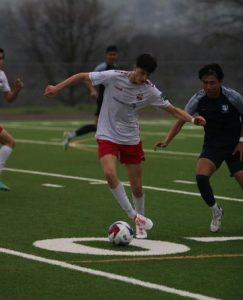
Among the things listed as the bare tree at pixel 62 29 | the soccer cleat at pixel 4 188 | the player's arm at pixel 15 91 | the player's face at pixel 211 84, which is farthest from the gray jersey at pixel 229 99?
the bare tree at pixel 62 29

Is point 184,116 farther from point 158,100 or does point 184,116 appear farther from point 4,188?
point 4,188

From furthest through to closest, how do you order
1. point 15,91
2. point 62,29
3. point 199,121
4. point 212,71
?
point 62,29
point 15,91
point 212,71
point 199,121

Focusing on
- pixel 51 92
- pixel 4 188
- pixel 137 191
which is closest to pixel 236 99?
pixel 137 191

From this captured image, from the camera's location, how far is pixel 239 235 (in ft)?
33.9

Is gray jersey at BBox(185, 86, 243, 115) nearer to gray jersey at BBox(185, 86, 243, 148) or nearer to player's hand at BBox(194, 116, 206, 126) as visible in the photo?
gray jersey at BBox(185, 86, 243, 148)

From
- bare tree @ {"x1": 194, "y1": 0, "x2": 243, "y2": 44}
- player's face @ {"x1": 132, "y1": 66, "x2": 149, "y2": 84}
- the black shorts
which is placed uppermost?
Result: bare tree @ {"x1": 194, "y1": 0, "x2": 243, "y2": 44}

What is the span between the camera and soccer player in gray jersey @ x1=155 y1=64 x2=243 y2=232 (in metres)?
10.5

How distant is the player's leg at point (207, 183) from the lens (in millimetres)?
10500

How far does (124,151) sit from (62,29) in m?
48.6

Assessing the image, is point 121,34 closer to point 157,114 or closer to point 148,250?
point 157,114

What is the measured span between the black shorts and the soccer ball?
4.74ft

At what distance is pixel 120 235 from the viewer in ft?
31.3

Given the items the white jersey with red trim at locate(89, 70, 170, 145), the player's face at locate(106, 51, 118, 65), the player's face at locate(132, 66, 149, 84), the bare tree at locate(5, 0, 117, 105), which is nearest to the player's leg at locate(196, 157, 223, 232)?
the white jersey with red trim at locate(89, 70, 170, 145)

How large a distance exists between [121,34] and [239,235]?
53.0m
